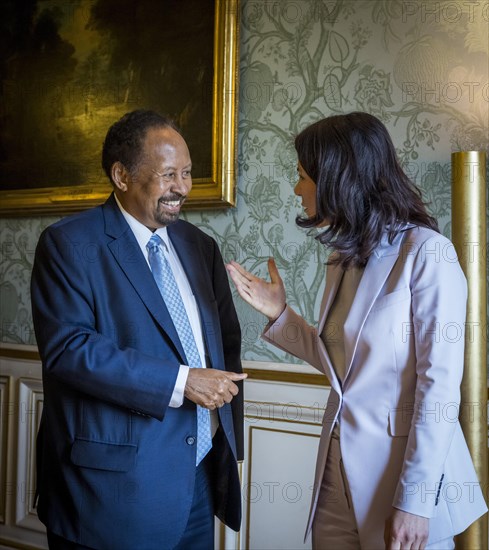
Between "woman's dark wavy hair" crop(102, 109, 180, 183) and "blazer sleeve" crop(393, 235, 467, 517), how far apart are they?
862 millimetres

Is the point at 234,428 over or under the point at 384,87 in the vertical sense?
under

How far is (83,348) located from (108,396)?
0.13 m

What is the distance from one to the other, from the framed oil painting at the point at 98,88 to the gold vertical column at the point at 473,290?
1002 millimetres

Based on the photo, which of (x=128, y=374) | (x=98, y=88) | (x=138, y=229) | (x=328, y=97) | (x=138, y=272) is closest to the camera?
(x=128, y=374)

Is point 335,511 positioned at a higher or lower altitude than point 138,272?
lower

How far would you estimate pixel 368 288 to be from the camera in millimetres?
1449

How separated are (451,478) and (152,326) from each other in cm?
81

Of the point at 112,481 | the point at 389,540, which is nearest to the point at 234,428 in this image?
the point at 112,481

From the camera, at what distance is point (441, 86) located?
2.22 m

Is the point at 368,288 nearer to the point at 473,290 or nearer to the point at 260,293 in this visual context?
the point at 260,293

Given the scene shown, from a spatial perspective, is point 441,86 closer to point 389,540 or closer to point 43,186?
point 389,540

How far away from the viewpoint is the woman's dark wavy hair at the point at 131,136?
5.92ft

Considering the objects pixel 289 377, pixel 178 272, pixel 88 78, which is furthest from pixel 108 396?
pixel 88 78

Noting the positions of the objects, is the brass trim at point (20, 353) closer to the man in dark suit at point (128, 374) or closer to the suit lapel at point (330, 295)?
the man in dark suit at point (128, 374)
